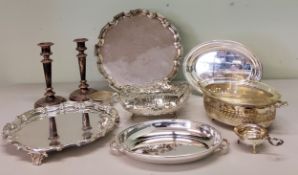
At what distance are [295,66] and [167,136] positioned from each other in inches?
20.3

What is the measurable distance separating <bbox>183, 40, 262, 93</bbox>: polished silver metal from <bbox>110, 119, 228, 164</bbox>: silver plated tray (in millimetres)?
226

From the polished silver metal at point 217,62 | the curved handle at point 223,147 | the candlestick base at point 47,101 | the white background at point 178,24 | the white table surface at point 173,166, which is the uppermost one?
the white background at point 178,24

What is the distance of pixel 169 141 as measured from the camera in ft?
2.66

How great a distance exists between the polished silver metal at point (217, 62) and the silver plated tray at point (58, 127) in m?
0.26

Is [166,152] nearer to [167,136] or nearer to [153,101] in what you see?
[167,136]

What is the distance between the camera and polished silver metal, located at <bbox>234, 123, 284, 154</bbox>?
2.41 ft

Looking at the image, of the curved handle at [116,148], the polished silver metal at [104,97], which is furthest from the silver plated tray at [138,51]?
the curved handle at [116,148]

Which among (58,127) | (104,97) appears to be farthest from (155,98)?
(58,127)

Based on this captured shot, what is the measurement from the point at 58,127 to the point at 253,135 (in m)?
0.41

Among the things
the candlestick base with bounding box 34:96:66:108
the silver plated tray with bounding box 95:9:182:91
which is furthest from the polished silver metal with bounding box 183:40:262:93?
the candlestick base with bounding box 34:96:66:108

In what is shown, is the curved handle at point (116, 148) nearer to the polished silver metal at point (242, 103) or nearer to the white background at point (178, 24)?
the polished silver metal at point (242, 103)

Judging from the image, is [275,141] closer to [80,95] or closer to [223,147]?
[223,147]

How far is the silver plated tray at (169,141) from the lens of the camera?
700mm

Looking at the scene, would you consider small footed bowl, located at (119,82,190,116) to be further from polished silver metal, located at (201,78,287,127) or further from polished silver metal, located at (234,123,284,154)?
polished silver metal, located at (234,123,284,154)
